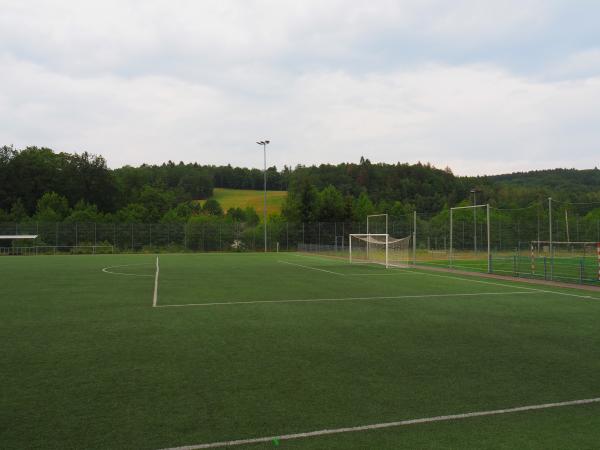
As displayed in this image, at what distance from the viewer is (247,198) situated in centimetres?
10744

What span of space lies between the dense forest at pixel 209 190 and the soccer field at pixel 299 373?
145 feet

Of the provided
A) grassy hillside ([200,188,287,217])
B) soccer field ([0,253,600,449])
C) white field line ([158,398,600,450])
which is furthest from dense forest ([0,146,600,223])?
white field line ([158,398,600,450])

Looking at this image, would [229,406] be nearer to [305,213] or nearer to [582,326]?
[582,326]

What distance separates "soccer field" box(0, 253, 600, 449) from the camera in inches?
177

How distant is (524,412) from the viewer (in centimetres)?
503

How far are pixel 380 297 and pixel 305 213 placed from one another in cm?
4791

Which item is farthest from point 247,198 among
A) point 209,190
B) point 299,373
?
point 299,373

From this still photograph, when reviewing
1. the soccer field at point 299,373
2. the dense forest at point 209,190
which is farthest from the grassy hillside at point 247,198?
the soccer field at point 299,373

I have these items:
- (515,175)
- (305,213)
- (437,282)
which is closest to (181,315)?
(437,282)

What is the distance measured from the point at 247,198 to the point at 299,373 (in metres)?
102

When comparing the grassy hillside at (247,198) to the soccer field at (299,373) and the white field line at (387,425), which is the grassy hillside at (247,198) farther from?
the white field line at (387,425)

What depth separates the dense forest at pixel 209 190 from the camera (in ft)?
204

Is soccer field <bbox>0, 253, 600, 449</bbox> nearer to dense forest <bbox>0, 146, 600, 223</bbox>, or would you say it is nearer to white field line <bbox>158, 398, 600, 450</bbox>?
white field line <bbox>158, 398, 600, 450</bbox>

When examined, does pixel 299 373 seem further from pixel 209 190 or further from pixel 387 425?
pixel 209 190
